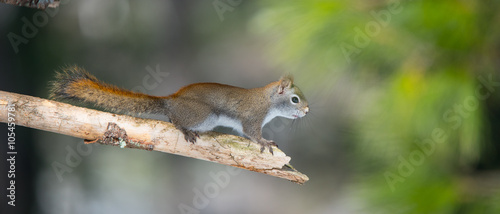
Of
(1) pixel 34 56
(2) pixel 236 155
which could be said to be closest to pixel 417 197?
(2) pixel 236 155

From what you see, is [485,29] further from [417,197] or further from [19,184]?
[19,184]

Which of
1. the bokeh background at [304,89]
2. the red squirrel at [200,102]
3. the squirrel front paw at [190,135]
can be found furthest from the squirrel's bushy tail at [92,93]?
the bokeh background at [304,89]

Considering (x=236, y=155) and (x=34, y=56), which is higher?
(x=34, y=56)

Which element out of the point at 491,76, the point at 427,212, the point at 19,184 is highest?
the point at 19,184

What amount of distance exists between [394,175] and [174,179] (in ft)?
4.79

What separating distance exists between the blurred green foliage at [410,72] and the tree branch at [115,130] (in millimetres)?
241

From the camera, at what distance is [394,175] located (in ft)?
2.74

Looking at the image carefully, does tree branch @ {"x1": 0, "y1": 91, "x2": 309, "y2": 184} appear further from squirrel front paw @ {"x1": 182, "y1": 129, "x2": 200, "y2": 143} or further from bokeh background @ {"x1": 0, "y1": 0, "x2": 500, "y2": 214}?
bokeh background @ {"x1": 0, "y1": 0, "x2": 500, "y2": 214}

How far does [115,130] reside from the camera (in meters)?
0.97

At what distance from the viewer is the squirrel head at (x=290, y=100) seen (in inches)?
48.3

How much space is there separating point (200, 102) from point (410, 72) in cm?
64

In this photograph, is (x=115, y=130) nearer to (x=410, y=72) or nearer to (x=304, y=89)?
(x=304, y=89)

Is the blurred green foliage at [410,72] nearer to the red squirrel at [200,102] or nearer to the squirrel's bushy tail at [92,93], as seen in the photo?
the red squirrel at [200,102]

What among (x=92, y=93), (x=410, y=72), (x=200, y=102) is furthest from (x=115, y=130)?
A: (x=410, y=72)
